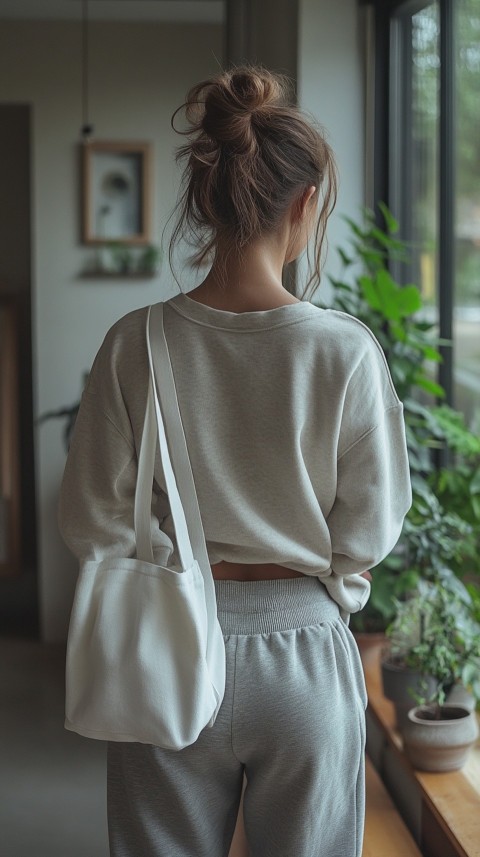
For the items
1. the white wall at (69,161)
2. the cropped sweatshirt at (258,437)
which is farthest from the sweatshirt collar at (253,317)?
the white wall at (69,161)

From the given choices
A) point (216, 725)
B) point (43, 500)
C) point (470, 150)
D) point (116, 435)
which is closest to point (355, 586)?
point (216, 725)

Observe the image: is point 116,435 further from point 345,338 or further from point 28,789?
point 28,789

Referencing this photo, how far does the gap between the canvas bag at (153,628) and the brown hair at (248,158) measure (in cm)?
15

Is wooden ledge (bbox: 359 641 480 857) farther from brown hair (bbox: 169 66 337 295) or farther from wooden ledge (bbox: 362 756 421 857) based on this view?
brown hair (bbox: 169 66 337 295)

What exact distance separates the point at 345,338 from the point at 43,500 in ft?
9.93

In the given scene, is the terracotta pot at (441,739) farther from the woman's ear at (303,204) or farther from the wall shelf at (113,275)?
the wall shelf at (113,275)

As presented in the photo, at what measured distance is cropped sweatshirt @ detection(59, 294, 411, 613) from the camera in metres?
1.08

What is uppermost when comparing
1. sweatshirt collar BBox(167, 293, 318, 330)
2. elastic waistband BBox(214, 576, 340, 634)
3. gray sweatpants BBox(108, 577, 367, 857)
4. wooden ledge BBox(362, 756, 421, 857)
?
sweatshirt collar BBox(167, 293, 318, 330)

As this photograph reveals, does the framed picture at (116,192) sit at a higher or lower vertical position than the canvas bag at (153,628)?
higher

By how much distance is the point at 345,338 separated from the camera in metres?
1.08

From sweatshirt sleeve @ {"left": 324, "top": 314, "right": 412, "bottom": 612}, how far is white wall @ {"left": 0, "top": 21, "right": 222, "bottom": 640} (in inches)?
104

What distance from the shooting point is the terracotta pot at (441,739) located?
196 centimetres

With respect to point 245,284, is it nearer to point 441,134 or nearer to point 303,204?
point 303,204

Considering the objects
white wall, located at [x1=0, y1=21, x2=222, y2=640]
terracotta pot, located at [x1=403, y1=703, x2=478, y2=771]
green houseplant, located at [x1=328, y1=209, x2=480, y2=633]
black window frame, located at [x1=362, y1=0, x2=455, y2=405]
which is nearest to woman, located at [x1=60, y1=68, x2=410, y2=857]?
terracotta pot, located at [x1=403, y1=703, x2=478, y2=771]
